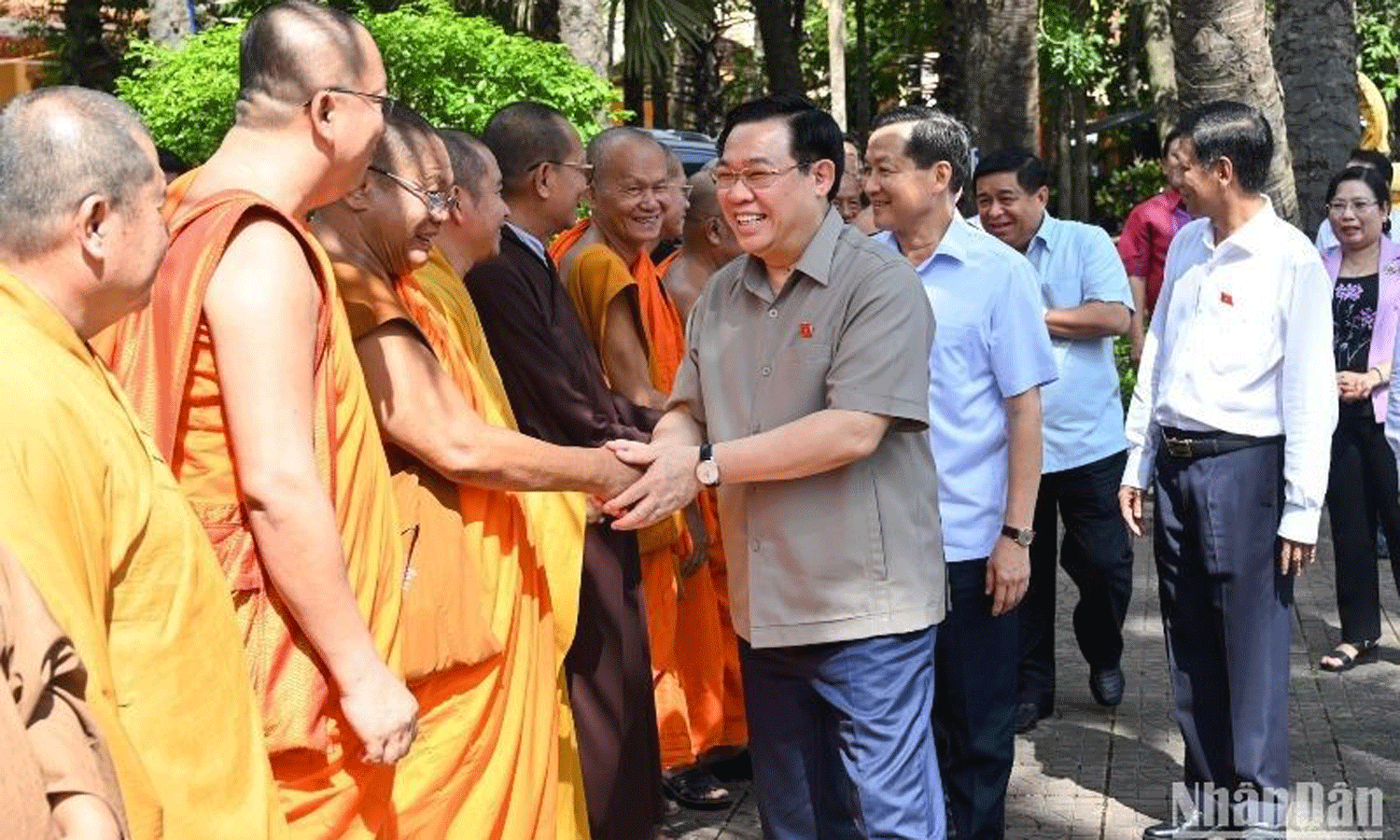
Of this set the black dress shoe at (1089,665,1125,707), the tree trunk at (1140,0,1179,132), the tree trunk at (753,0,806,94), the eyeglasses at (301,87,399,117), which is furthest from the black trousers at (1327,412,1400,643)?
the tree trunk at (753,0,806,94)

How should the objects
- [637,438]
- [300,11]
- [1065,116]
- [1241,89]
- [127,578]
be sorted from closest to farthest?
1. [127,578]
2. [300,11]
3. [637,438]
4. [1241,89]
5. [1065,116]

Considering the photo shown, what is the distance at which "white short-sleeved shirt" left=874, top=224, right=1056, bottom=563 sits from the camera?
17.4ft

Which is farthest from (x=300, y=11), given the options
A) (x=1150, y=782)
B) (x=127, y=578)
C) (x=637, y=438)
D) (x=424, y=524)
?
(x=1150, y=782)

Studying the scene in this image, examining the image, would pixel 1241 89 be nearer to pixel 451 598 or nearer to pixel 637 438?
pixel 637 438

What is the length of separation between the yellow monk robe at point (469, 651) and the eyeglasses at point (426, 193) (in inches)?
7.6

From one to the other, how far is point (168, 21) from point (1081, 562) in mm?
8778

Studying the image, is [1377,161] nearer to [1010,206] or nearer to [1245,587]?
[1010,206]

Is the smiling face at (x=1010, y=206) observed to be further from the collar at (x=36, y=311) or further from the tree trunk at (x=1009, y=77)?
the tree trunk at (x=1009, y=77)

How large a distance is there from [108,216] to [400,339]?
4.68 ft

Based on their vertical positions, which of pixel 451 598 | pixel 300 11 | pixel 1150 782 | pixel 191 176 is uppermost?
pixel 300 11

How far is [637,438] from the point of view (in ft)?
18.2

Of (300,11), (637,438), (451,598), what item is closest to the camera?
(300,11)

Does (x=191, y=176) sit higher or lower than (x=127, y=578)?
higher

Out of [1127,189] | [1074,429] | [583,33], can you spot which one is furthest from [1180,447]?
[1127,189]
